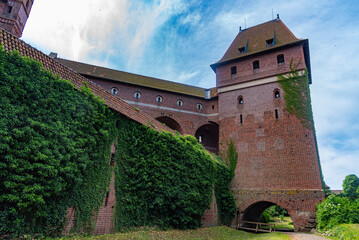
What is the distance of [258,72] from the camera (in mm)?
21375

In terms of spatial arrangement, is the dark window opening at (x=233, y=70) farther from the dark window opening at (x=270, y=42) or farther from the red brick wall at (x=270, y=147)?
the dark window opening at (x=270, y=42)

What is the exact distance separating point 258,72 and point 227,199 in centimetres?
1107

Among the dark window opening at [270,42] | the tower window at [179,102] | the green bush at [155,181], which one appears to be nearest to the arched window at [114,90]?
the tower window at [179,102]

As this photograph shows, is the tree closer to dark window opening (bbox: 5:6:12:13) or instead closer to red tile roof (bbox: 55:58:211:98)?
red tile roof (bbox: 55:58:211:98)

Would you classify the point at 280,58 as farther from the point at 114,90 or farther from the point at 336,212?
the point at 114,90

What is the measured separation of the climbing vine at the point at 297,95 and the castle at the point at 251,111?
0.24 m

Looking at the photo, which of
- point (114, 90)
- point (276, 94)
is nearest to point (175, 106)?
point (114, 90)

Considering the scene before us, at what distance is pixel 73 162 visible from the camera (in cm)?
837

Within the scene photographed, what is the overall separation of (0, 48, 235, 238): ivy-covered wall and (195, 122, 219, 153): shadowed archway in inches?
Result: 481

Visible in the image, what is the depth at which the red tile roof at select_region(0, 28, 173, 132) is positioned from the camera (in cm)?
766

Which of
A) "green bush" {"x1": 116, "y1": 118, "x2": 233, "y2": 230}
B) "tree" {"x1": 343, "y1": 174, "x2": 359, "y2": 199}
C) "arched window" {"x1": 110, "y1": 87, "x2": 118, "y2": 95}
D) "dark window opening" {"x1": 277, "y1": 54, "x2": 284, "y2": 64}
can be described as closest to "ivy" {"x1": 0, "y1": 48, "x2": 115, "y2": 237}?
"green bush" {"x1": 116, "y1": 118, "x2": 233, "y2": 230}

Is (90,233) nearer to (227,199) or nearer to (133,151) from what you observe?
(133,151)

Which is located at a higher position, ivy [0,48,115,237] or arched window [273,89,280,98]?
arched window [273,89,280,98]

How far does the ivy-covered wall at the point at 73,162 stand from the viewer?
6824 mm
